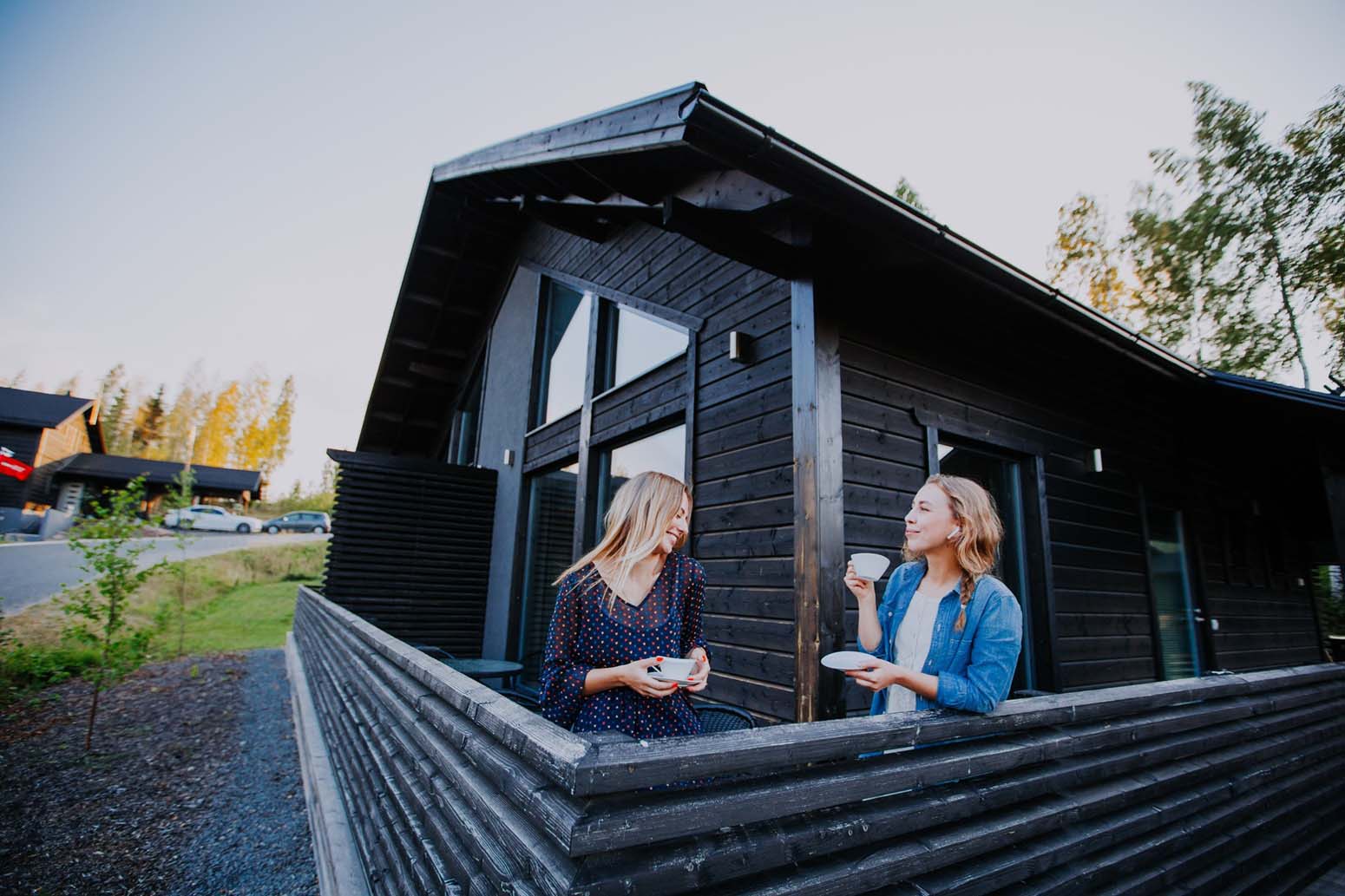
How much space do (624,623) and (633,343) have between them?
153 inches

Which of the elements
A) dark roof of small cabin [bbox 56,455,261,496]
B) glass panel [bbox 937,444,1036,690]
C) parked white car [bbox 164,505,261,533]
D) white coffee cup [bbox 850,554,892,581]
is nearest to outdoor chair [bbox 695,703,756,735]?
white coffee cup [bbox 850,554,892,581]

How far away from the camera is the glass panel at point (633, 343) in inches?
179

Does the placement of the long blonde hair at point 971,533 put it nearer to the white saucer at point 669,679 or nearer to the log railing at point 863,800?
the log railing at point 863,800

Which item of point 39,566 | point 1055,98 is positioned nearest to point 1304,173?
point 1055,98

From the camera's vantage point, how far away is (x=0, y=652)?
260 inches

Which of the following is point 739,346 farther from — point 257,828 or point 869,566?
point 257,828

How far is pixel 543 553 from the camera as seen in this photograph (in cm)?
658

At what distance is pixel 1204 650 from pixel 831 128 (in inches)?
586

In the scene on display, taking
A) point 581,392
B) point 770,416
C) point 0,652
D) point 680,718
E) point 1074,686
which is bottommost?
point 0,652

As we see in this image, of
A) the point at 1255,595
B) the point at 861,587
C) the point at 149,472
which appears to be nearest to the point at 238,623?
the point at 861,587

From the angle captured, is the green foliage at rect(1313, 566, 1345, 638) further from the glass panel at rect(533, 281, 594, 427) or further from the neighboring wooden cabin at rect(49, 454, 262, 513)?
the neighboring wooden cabin at rect(49, 454, 262, 513)

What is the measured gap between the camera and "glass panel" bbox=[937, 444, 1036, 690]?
400 cm

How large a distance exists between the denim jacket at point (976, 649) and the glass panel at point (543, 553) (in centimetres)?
423

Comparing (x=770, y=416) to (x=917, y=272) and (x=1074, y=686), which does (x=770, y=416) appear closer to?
(x=917, y=272)
